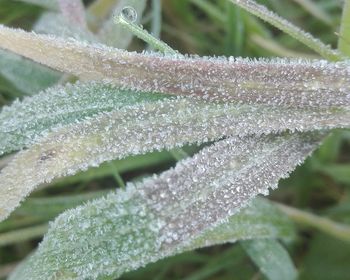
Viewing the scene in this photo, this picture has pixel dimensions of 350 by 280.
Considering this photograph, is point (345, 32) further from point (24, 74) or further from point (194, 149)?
point (24, 74)

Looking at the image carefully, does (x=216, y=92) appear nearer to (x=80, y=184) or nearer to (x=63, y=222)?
(x=63, y=222)

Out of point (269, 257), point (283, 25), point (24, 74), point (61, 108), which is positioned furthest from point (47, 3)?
point (269, 257)

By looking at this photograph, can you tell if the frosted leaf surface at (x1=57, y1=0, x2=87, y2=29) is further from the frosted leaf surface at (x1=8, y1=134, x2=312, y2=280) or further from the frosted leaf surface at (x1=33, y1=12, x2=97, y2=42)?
the frosted leaf surface at (x1=8, y1=134, x2=312, y2=280)

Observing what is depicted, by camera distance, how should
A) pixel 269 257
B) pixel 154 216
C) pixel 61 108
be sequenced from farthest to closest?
pixel 269 257 < pixel 61 108 < pixel 154 216

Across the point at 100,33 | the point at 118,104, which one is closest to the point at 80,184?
the point at 100,33

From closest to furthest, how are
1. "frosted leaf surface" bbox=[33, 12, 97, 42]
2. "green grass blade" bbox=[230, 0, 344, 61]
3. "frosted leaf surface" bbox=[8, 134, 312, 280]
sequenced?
1. "frosted leaf surface" bbox=[8, 134, 312, 280]
2. "green grass blade" bbox=[230, 0, 344, 61]
3. "frosted leaf surface" bbox=[33, 12, 97, 42]

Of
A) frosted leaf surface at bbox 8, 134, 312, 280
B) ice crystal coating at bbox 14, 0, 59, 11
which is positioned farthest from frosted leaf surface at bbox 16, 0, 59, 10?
frosted leaf surface at bbox 8, 134, 312, 280
